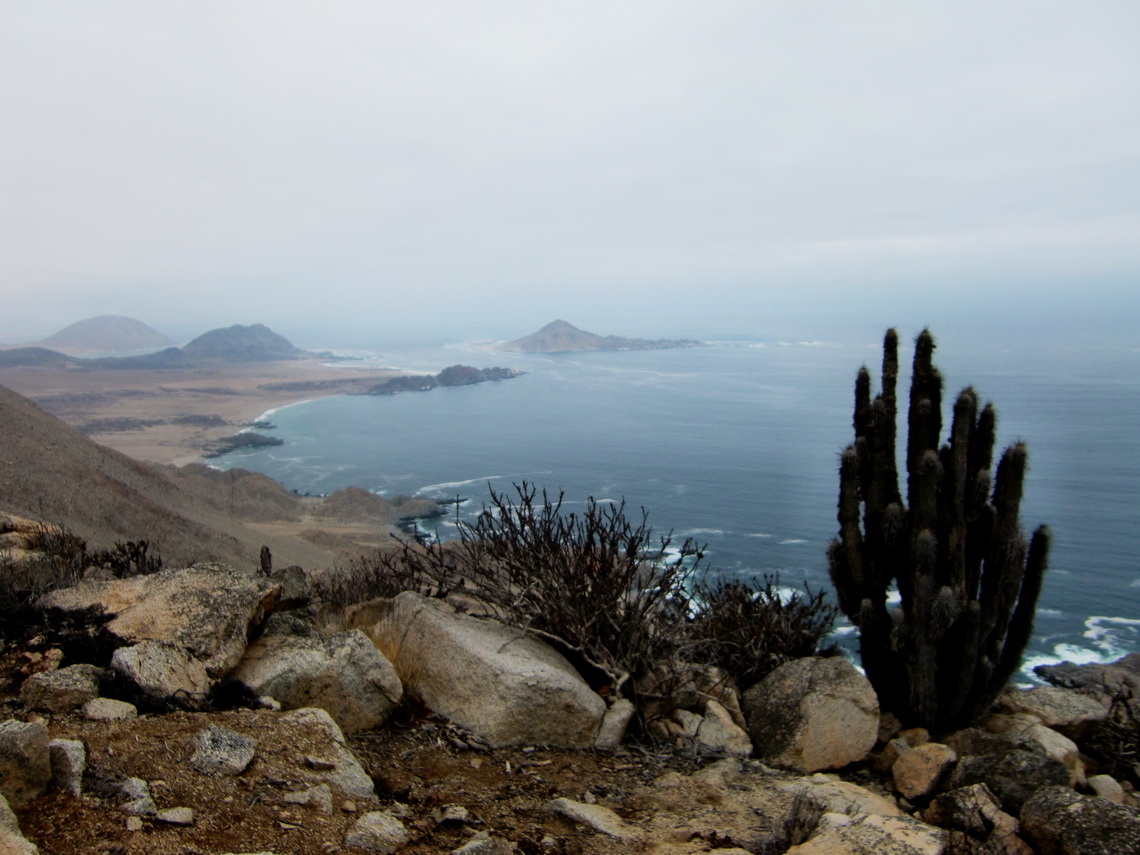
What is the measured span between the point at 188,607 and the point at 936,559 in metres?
7.23

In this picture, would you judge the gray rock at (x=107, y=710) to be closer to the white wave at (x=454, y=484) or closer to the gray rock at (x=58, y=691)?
the gray rock at (x=58, y=691)

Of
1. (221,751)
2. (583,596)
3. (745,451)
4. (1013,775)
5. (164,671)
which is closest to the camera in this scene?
(221,751)

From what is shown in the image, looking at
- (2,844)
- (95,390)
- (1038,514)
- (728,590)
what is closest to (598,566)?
(728,590)

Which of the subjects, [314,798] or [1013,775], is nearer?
[314,798]

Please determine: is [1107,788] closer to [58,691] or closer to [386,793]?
[386,793]

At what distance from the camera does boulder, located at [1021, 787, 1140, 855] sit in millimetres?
3875

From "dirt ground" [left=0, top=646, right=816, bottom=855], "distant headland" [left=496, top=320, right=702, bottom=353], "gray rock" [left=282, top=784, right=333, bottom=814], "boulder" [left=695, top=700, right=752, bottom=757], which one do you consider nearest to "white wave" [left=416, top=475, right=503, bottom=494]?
"boulder" [left=695, top=700, right=752, bottom=757]

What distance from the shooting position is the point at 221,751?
13.0 ft

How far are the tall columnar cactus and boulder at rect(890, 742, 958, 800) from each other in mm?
2282

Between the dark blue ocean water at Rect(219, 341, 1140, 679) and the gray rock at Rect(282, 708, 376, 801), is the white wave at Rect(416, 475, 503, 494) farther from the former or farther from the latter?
the gray rock at Rect(282, 708, 376, 801)

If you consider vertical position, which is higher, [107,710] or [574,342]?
[574,342]

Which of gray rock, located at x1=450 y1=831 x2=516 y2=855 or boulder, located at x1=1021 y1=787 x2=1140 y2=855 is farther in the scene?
boulder, located at x1=1021 y1=787 x2=1140 y2=855

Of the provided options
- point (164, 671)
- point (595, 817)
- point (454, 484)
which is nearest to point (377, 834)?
point (595, 817)

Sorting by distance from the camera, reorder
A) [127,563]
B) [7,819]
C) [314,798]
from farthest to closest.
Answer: [127,563] < [314,798] < [7,819]
